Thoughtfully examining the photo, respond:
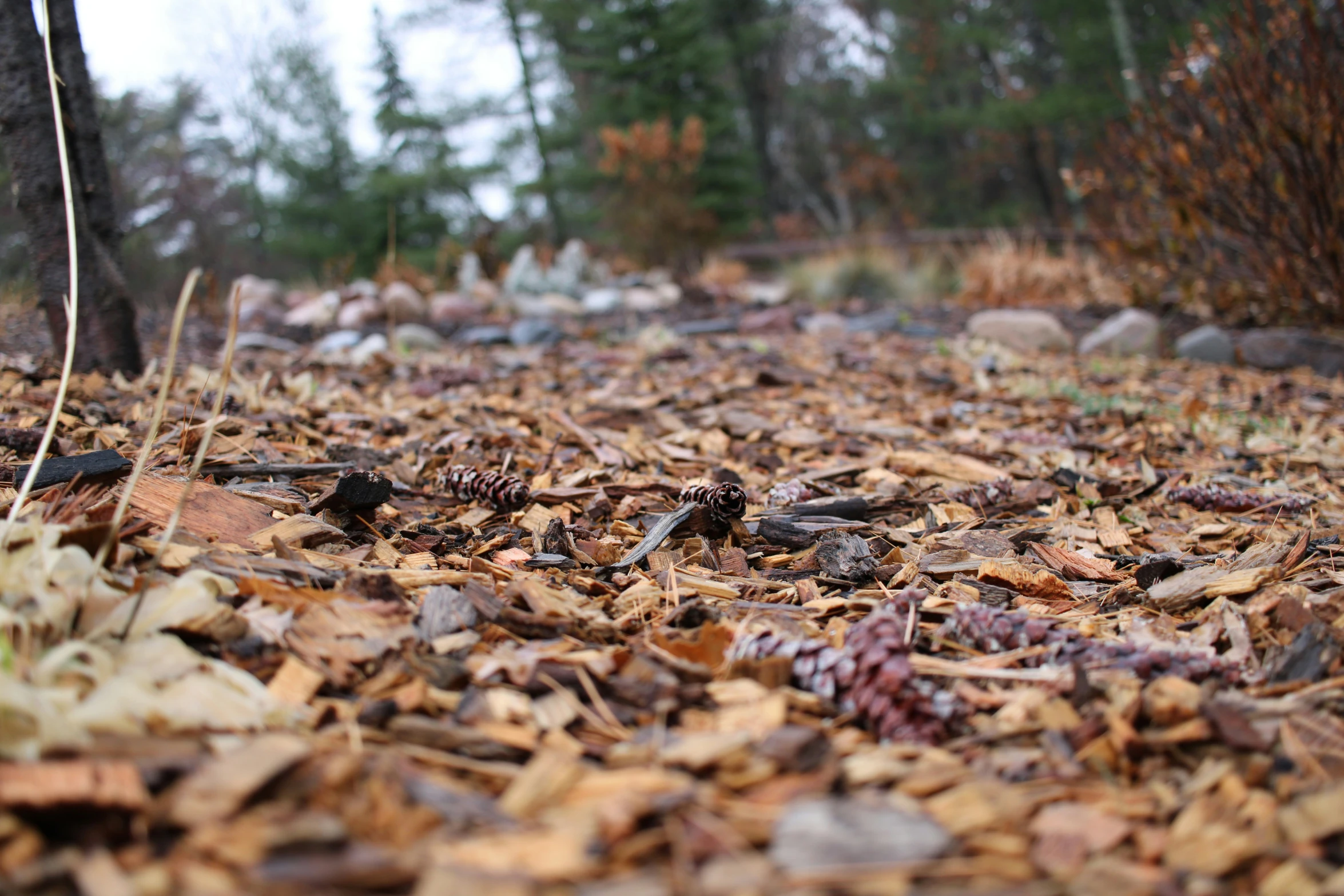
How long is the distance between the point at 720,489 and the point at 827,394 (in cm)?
212

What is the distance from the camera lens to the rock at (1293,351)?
5.00 meters

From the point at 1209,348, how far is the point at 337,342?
6153 millimetres

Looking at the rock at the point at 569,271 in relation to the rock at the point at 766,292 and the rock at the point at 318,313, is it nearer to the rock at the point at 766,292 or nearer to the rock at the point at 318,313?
the rock at the point at 766,292

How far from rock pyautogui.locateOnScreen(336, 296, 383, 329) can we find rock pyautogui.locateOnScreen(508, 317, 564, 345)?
1.70m

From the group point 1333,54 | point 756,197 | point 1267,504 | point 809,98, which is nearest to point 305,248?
point 756,197

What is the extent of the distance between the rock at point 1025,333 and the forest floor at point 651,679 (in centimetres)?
374

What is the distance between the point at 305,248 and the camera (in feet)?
51.2

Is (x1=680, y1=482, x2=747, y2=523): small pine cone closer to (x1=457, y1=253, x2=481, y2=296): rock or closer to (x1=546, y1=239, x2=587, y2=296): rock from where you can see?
(x1=546, y1=239, x2=587, y2=296): rock

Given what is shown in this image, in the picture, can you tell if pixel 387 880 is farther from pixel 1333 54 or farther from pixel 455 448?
pixel 1333 54

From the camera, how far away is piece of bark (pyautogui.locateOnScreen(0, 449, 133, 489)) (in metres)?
1.69

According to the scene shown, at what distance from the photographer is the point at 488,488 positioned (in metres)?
2.18

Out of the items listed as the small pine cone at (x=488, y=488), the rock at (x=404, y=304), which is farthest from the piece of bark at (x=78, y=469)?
the rock at (x=404, y=304)

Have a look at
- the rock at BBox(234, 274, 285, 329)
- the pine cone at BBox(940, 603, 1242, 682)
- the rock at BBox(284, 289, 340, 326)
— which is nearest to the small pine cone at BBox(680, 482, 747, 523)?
the pine cone at BBox(940, 603, 1242, 682)

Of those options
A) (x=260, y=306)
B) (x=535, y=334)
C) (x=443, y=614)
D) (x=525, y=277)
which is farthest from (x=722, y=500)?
(x=525, y=277)
